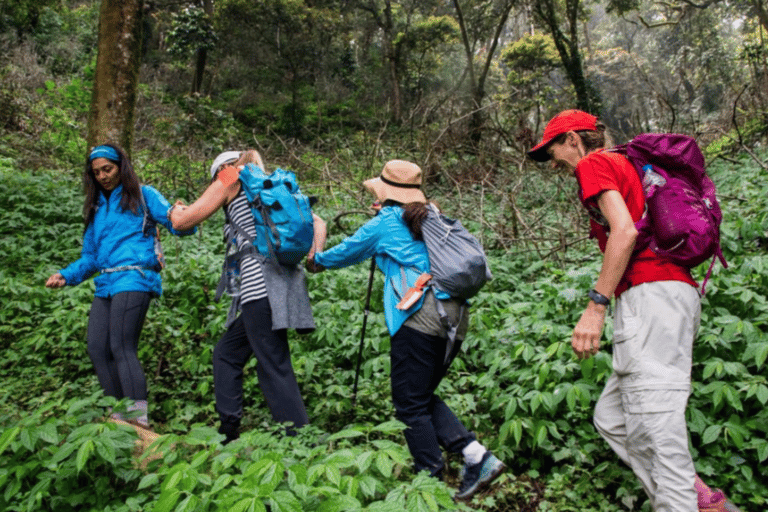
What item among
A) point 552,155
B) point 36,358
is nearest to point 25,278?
point 36,358

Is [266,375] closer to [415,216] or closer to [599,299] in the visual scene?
[415,216]

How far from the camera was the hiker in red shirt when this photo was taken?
6.82 feet

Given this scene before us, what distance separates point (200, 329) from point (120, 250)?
1676 mm

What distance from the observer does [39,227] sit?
7.05 meters

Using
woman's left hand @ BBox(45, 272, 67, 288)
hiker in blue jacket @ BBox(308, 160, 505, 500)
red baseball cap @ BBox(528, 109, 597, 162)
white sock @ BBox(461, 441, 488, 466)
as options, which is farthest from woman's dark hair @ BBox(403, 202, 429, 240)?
woman's left hand @ BBox(45, 272, 67, 288)

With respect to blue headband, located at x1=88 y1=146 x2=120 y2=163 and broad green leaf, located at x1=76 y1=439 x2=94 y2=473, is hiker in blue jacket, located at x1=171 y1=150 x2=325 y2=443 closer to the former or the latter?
blue headband, located at x1=88 y1=146 x2=120 y2=163

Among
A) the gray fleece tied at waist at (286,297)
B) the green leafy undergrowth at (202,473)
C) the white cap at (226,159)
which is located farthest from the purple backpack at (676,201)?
A: the white cap at (226,159)

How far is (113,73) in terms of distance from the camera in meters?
6.07

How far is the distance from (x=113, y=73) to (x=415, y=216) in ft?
15.7

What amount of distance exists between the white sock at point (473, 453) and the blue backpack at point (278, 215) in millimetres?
1340

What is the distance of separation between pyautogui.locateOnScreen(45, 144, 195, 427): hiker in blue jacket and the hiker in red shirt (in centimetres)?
225

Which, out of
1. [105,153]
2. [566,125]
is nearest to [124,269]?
[105,153]

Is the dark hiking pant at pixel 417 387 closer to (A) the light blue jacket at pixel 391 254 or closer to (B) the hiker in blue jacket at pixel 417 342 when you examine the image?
(B) the hiker in blue jacket at pixel 417 342

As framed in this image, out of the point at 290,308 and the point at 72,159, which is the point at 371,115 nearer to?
the point at 72,159
